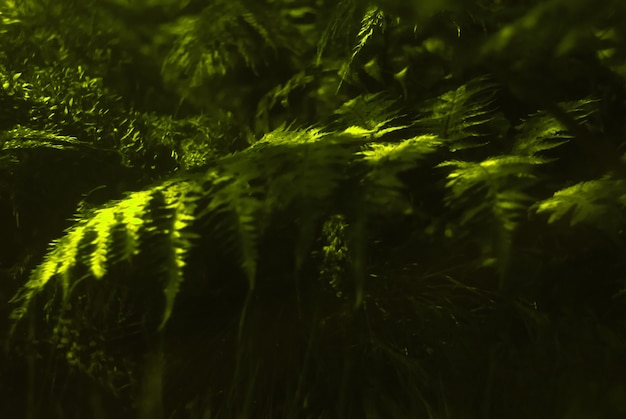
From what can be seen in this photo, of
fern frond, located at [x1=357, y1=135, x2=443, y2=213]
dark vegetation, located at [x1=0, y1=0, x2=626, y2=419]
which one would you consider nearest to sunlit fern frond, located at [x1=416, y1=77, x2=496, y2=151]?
dark vegetation, located at [x1=0, y1=0, x2=626, y2=419]

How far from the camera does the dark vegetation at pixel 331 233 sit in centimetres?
79

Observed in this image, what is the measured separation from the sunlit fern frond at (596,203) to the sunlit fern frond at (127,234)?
444 mm

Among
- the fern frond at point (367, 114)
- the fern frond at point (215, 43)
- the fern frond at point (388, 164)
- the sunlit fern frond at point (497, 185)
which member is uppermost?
the fern frond at point (215, 43)

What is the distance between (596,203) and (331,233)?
16.7 inches

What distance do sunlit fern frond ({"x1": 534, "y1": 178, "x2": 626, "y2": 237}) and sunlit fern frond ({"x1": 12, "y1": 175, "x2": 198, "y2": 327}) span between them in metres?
0.44

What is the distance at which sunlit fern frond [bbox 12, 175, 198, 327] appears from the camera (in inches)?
28.5

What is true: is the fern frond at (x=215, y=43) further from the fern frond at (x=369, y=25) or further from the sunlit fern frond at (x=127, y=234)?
the sunlit fern frond at (x=127, y=234)

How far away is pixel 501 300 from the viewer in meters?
1.01

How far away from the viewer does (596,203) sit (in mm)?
728

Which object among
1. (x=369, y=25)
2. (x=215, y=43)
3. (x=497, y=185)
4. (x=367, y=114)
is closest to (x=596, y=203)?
(x=497, y=185)

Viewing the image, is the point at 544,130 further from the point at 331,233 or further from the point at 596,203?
the point at 331,233

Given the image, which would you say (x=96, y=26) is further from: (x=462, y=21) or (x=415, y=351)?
(x=415, y=351)

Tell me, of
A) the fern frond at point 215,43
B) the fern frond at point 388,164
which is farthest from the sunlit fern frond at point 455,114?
the fern frond at point 215,43

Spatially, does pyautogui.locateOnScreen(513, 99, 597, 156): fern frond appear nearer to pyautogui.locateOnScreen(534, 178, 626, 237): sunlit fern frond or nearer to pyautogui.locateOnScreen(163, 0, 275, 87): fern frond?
pyautogui.locateOnScreen(534, 178, 626, 237): sunlit fern frond
